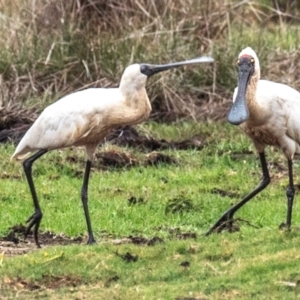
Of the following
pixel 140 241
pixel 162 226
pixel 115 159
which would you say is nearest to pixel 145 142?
pixel 115 159

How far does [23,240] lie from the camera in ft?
29.6

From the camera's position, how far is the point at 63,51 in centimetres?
1535

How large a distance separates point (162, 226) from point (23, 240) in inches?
50.4

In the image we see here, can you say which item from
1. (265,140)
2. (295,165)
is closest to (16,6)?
(295,165)

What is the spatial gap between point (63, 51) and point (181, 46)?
5.37 feet

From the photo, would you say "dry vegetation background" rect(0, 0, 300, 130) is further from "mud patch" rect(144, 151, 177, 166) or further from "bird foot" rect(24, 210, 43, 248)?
"bird foot" rect(24, 210, 43, 248)

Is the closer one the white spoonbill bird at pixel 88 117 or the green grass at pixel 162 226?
the green grass at pixel 162 226

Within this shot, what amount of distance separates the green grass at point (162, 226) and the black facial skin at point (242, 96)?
85cm

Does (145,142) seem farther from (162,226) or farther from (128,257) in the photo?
(128,257)

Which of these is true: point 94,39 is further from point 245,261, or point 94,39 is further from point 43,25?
point 245,261

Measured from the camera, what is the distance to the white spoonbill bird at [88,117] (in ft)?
28.1

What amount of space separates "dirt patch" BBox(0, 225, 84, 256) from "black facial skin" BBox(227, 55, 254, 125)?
1607 mm

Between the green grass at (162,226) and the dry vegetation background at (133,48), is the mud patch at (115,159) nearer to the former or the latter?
the green grass at (162,226)

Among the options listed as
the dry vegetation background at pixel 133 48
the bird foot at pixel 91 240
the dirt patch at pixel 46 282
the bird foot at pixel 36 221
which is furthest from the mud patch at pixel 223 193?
the dirt patch at pixel 46 282
